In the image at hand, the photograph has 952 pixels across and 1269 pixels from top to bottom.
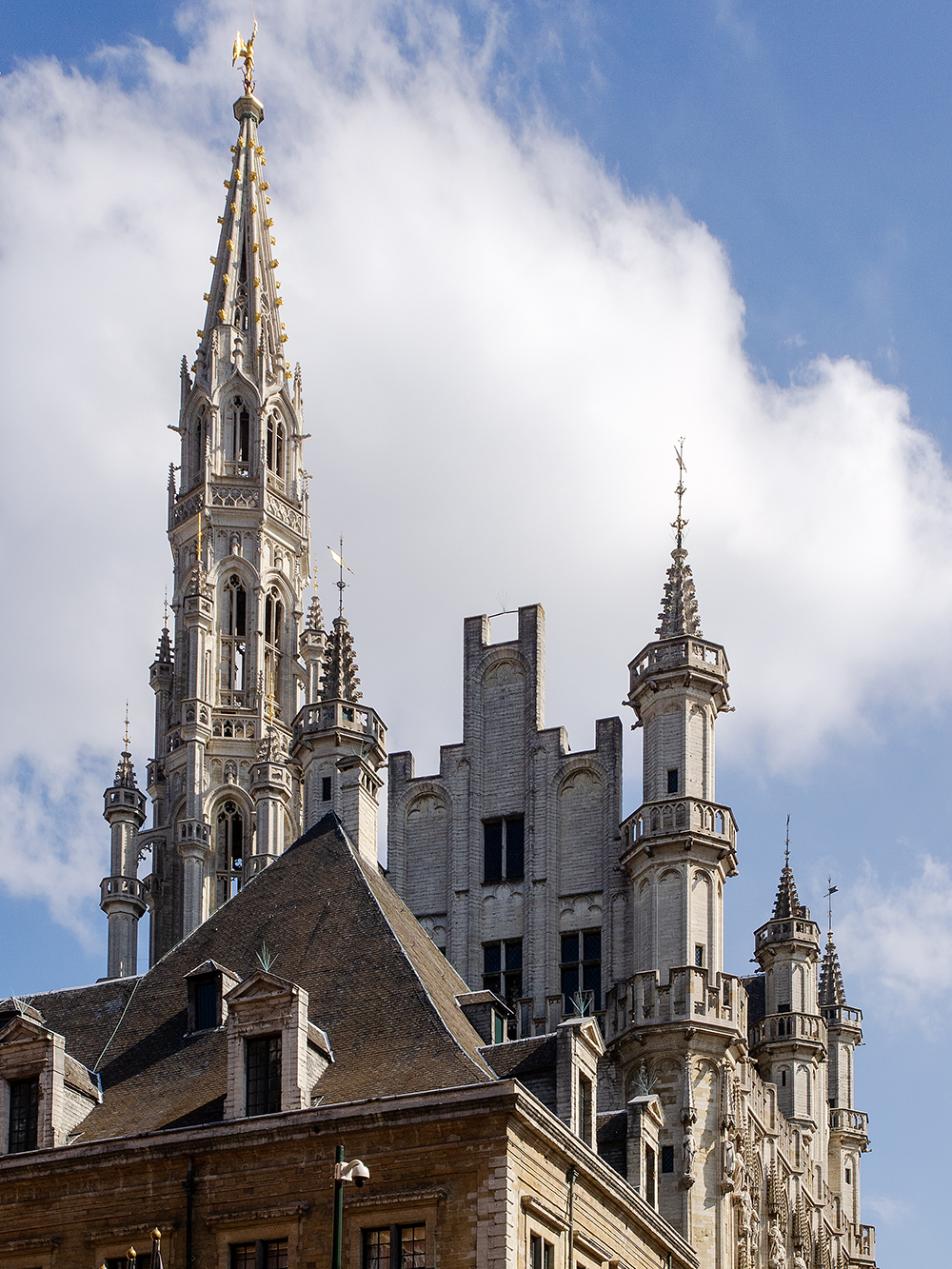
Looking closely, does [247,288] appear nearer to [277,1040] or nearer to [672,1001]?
[672,1001]

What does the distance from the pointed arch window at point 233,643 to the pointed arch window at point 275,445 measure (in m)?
7.07

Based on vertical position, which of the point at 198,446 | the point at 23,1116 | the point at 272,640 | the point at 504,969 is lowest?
the point at 23,1116

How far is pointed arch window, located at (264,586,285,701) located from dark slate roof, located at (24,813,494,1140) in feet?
146

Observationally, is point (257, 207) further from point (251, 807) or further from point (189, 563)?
point (251, 807)

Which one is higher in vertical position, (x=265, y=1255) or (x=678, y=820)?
(x=678, y=820)

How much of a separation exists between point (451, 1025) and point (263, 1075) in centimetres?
424

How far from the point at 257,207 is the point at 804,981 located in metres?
53.0

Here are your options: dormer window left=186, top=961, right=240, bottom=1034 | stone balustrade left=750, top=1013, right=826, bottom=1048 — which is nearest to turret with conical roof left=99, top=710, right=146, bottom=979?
stone balustrade left=750, top=1013, right=826, bottom=1048

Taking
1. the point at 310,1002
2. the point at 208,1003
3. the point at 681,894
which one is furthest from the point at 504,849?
the point at 208,1003

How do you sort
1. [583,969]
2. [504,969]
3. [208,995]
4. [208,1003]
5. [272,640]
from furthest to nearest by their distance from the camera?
[272,640]
[504,969]
[583,969]
[208,995]
[208,1003]

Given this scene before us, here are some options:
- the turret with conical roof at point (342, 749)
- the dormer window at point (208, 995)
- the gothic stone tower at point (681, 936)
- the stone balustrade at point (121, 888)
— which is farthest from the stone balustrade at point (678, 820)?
the stone balustrade at point (121, 888)

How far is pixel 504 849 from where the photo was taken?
59438 mm

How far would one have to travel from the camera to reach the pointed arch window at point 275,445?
10156 centimetres

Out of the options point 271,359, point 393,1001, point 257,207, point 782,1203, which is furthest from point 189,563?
point 393,1001
